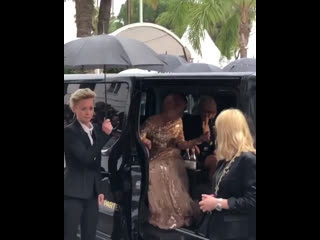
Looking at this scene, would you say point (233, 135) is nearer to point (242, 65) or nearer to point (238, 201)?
point (238, 201)

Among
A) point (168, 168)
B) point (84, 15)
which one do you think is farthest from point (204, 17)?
point (168, 168)

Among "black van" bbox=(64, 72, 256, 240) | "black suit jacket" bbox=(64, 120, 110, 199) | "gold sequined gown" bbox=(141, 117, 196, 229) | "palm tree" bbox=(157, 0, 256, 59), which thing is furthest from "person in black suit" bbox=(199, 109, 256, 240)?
"palm tree" bbox=(157, 0, 256, 59)

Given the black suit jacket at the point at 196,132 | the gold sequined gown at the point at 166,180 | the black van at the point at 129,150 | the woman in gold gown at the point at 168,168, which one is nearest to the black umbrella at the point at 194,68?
the black suit jacket at the point at 196,132

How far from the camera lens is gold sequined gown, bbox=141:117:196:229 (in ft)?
18.0

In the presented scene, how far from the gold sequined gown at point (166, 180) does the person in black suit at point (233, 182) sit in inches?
35.9

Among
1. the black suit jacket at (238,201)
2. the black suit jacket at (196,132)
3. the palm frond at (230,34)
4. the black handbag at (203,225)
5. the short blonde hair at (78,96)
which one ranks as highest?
the palm frond at (230,34)

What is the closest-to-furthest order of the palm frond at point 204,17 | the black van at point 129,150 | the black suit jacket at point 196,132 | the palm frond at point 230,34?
the black van at point 129,150 → the black suit jacket at point 196,132 → the palm frond at point 204,17 → the palm frond at point 230,34

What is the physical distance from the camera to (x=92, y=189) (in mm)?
5258

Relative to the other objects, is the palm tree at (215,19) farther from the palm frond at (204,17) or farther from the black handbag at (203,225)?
the black handbag at (203,225)

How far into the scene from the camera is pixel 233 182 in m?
4.48

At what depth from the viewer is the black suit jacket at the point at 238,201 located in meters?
4.40

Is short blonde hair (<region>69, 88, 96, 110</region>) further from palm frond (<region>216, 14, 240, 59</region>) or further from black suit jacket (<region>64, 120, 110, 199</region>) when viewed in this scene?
palm frond (<region>216, 14, 240, 59</region>)
